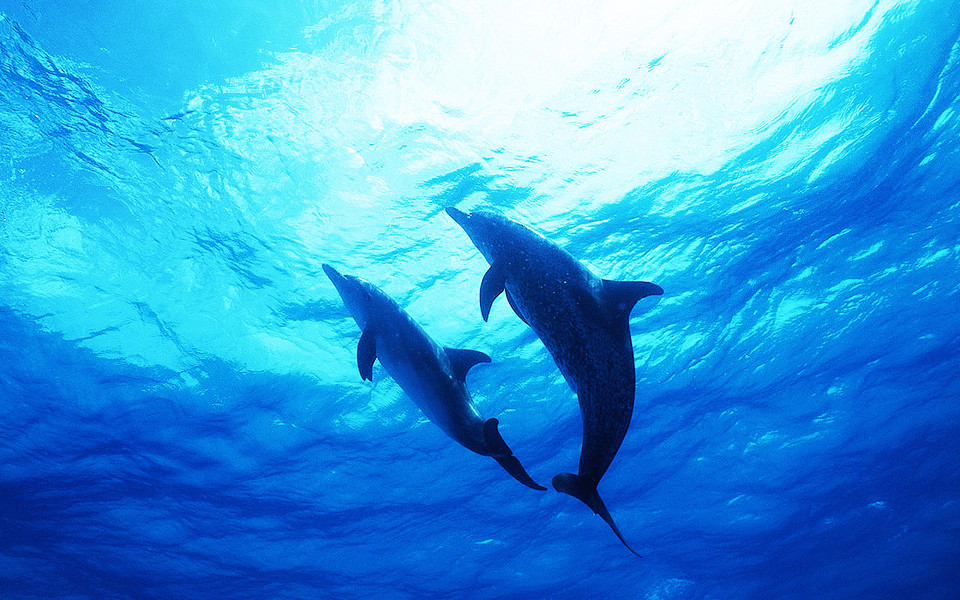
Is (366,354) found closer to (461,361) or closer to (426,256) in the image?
(461,361)

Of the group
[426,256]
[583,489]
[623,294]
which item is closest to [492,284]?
[623,294]

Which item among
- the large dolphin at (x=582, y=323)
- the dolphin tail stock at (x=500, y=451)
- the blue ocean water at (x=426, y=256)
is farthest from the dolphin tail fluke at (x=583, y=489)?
the blue ocean water at (x=426, y=256)

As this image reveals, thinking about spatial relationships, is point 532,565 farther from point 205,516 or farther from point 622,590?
point 205,516

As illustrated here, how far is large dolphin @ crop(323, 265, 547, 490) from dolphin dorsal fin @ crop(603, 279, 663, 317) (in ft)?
3.70

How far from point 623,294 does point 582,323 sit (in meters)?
0.34

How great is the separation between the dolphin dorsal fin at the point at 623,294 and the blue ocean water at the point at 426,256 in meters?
6.21

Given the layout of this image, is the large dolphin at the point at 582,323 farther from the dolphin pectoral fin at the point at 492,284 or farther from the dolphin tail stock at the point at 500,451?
the dolphin tail stock at the point at 500,451

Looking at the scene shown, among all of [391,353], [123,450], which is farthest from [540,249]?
[123,450]

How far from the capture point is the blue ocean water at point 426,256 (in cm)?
845

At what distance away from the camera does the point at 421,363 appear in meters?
4.34

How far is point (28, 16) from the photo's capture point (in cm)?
725

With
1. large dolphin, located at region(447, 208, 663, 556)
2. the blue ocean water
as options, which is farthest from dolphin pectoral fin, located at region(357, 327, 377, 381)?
the blue ocean water

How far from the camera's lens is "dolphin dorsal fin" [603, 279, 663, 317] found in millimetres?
3523

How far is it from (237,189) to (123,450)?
11.1 metres
